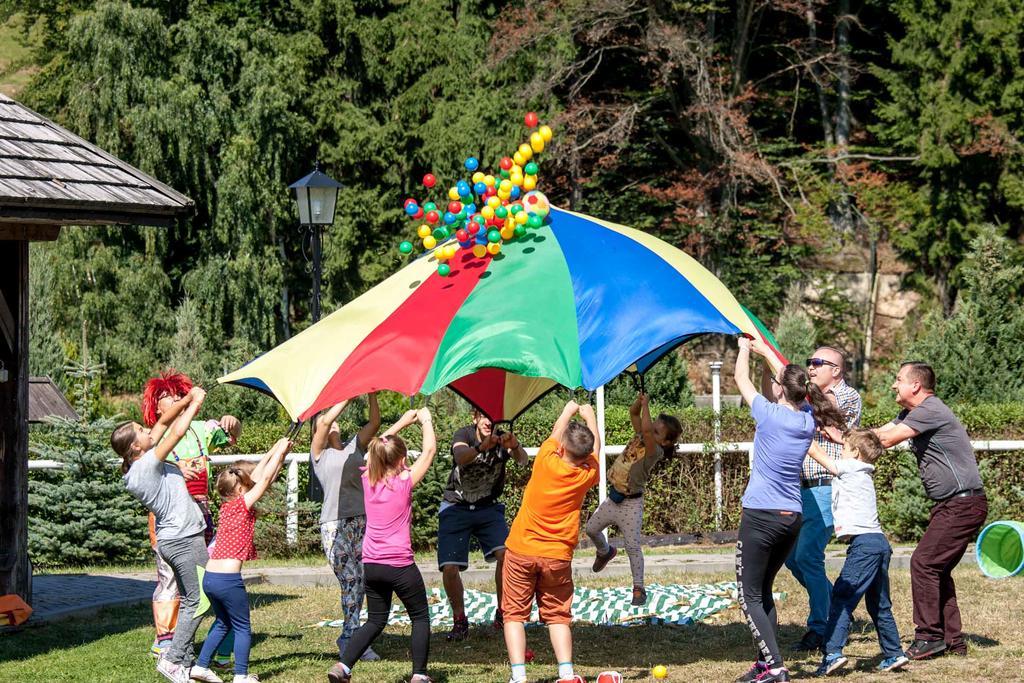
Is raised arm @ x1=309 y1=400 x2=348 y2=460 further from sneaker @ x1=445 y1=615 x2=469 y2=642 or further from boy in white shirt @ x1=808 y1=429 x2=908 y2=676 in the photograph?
boy in white shirt @ x1=808 y1=429 x2=908 y2=676

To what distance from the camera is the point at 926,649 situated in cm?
830

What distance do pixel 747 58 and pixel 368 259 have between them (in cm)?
919

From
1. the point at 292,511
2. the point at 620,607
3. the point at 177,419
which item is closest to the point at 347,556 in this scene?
the point at 177,419

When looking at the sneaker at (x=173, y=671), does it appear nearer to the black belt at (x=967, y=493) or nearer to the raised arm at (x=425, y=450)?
the raised arm at (x=425, y=450)

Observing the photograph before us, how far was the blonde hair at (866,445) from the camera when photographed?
8.01 m

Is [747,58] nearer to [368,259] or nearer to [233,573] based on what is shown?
[368,259]

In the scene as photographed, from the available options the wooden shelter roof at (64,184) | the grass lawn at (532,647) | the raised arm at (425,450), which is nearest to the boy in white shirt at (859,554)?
the grass lawn at (532,647)

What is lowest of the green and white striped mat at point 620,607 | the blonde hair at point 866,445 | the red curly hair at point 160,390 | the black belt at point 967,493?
the green and white striped mat at point 620,607

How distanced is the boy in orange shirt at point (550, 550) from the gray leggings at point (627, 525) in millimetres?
2531

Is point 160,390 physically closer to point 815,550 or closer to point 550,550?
point 550,550

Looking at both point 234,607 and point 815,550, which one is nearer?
point 234,607

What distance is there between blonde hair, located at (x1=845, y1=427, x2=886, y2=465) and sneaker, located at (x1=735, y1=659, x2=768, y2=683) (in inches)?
58.6

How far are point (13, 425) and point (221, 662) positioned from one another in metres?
2.87

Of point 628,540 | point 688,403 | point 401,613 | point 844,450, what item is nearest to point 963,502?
point 844,450
